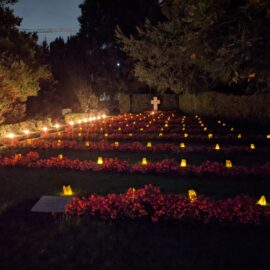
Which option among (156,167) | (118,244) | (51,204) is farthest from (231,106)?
(118,244)

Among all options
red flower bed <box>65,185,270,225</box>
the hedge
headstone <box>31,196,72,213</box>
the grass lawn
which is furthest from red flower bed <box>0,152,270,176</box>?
the hedge

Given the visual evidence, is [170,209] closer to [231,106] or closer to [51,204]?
[51,204]

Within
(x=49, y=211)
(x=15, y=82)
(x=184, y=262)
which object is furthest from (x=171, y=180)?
(x=15, y=82)

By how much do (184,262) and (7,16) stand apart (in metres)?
20.5

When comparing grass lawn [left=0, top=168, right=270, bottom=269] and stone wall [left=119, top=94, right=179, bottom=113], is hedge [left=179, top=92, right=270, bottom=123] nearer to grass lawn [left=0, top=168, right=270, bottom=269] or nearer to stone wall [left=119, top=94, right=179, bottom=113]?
stone wall [left=119, top=94, right=179, bottom=113]

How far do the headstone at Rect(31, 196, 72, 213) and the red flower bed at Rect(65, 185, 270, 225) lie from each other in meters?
0.27

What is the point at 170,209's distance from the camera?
5672 mm

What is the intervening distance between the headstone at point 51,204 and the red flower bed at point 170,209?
27 centimetres

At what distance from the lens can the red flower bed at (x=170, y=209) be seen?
541 centimetres

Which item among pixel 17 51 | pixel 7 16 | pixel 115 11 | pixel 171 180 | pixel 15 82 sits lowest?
pixel 171 180

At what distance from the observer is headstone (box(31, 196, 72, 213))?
5980 mm

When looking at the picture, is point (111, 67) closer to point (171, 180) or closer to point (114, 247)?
point (171, 180)

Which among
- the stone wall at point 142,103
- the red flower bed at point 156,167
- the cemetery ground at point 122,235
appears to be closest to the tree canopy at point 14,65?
the red flower bed at point 156,167

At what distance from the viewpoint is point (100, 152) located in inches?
480
